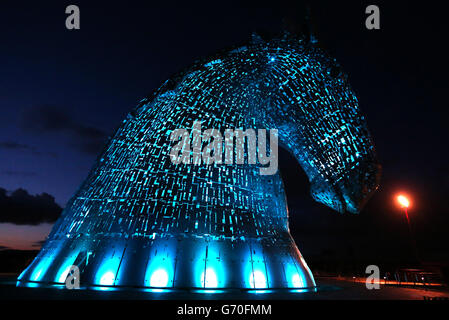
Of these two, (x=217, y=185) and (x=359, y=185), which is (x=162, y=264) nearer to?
(x=217, y=185)

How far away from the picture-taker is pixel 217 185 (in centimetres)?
1130

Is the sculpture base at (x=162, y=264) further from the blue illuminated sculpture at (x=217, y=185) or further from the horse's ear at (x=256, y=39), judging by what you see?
the horse's ear at (x=256, y=39)

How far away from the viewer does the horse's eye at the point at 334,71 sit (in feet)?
39.9

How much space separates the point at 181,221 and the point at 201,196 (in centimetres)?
119

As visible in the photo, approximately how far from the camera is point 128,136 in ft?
39.9

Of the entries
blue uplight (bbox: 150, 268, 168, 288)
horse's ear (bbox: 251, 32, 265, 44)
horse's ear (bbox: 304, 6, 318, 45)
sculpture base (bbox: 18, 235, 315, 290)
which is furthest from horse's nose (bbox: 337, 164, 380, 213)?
blue uplight (bbox: 150, 268, 168, 288)

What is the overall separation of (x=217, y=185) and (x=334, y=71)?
6.45 metres

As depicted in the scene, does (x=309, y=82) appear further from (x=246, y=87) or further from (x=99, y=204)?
(x=99, y=204)

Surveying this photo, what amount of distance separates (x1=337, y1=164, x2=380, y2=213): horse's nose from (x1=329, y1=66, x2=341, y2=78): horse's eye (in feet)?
12.3

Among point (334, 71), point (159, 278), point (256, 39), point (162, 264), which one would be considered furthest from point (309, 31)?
point (159, 278)
